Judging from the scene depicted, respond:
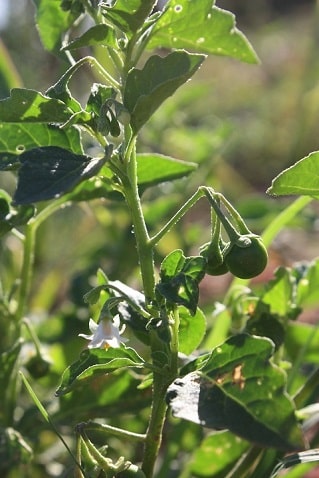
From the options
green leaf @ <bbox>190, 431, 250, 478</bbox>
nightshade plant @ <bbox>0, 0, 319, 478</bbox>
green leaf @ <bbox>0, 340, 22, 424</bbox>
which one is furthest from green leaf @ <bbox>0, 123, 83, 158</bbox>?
green leaf @ <bbox>190, 431, 250, 478</bbox>

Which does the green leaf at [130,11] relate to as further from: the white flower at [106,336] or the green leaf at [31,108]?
the white flower at [106,336]

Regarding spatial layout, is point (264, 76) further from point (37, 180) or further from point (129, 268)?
point (37, 180)

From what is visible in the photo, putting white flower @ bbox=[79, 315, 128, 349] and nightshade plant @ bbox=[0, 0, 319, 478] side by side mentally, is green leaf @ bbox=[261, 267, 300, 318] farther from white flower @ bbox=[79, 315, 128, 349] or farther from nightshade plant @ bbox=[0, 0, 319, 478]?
white flower @ bbox=[79, 315, 128, 349]

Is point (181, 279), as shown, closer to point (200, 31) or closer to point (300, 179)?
point (300, 179)

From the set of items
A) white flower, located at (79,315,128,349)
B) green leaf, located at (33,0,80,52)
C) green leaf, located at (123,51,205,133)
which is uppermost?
green leaf, located at (33,0,80,52)

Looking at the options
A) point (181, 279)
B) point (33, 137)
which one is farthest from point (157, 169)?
point (181, 279)

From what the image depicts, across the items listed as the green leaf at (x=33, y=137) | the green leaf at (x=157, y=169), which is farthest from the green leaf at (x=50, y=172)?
the green leaf at (x=157, y=169)
